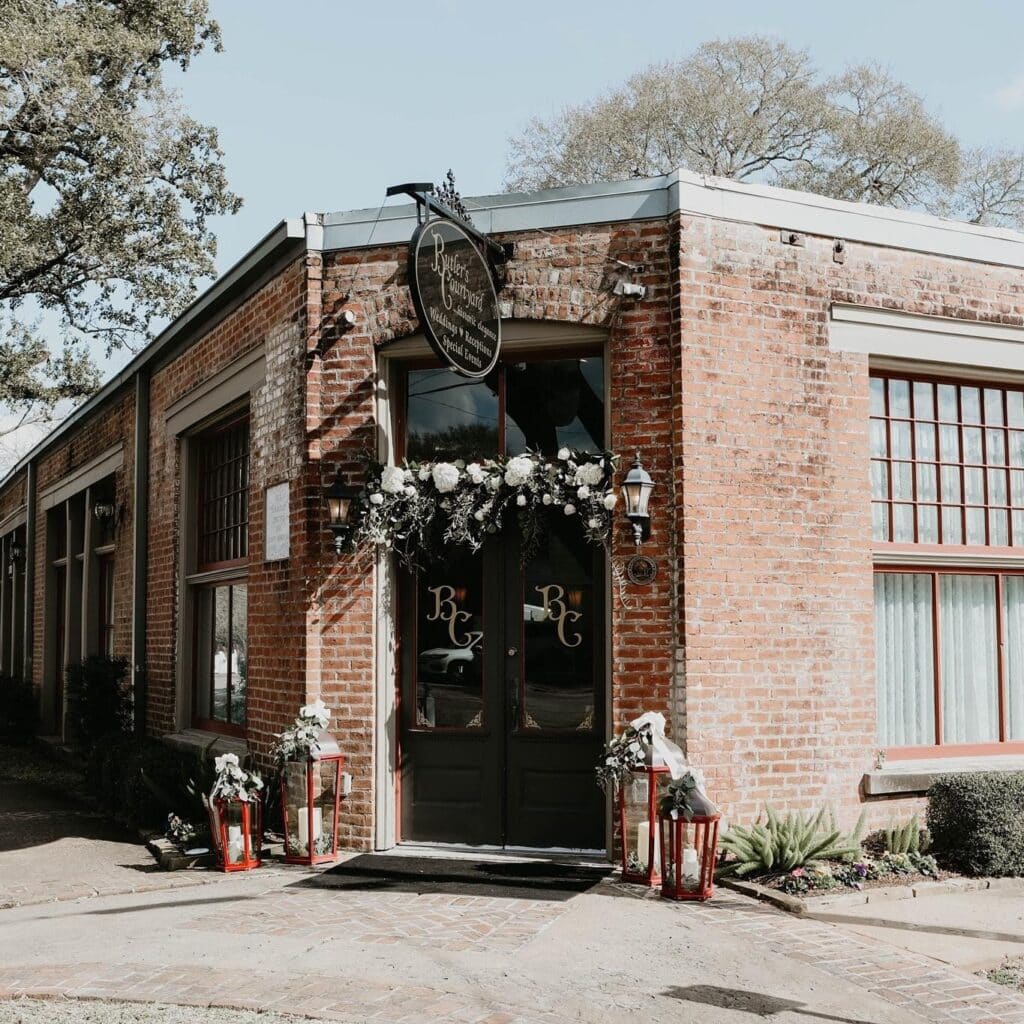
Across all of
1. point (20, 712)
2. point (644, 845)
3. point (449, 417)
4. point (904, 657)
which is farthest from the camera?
point (20, 712)

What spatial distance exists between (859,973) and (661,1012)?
47.4 inches

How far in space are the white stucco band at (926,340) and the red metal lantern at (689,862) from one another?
3.71 meters

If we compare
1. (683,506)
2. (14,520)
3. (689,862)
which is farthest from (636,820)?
(14,520)

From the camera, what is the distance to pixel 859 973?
229 inches

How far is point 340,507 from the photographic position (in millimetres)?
8625

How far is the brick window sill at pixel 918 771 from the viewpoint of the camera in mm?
8508

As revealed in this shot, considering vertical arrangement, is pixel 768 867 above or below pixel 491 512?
below

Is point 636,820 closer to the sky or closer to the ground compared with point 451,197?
closer to the ground

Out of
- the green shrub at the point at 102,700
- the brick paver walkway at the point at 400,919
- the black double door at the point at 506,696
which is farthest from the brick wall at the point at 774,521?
the green shrub at the point at 102,700

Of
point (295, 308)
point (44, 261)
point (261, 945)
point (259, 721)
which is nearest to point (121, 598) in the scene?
point (259, 721)

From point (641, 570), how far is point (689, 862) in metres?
1.98

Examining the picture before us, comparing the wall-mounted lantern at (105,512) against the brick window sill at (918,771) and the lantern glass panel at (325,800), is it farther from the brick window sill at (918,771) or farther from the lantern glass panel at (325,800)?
the brick window sill at (918,771)

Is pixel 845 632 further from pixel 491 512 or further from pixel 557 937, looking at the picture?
pixel 557 937

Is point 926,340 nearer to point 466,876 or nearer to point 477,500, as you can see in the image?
point 477,500
